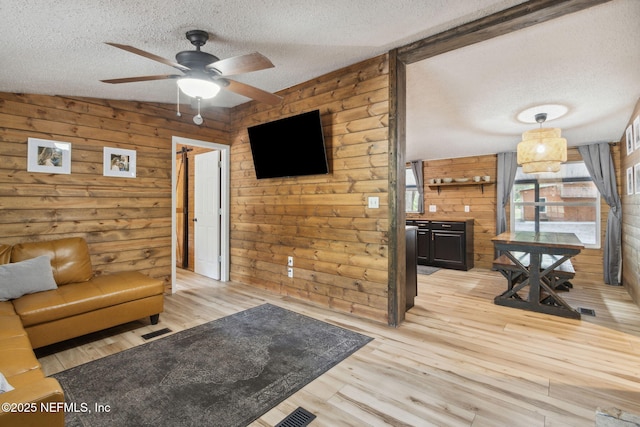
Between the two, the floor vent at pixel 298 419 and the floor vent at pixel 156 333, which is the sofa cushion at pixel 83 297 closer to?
the floor vent at pixel 156 333

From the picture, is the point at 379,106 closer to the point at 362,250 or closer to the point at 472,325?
the point at 362,250

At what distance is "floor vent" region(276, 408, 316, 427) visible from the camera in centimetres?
166

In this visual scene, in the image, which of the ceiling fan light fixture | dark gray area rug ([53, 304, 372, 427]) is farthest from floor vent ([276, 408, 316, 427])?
the ceiling fan light fixture

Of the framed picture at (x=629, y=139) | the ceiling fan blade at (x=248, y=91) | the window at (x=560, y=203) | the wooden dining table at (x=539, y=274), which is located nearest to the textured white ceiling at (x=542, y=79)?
the framed picture at (x=629, y=139)

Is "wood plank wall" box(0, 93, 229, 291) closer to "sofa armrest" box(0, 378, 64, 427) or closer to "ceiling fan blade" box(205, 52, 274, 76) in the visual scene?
"ceiling fan blade" box(205, 52, 274, 76)

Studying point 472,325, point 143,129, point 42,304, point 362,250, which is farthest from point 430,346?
point 143,129

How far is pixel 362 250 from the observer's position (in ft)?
10.4

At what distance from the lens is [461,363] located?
7.50ft

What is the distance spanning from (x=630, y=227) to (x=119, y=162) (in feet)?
20.9

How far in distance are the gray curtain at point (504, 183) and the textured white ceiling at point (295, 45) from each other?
6.58 feet

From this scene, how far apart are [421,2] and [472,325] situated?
2.79m

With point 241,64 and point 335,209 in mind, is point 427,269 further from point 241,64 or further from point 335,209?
point 241,64

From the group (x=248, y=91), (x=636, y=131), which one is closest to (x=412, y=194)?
(x=636, y=131)

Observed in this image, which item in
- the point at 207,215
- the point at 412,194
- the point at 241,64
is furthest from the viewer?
the point at 412,194
